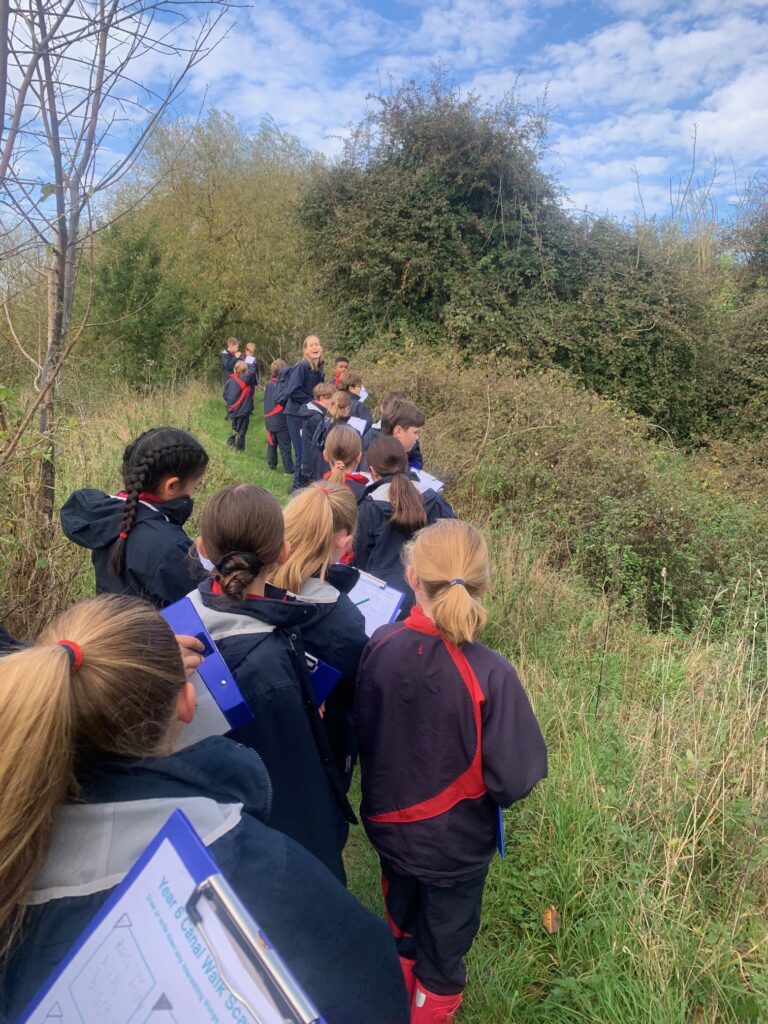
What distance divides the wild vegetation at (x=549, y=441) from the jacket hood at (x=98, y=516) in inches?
24.9

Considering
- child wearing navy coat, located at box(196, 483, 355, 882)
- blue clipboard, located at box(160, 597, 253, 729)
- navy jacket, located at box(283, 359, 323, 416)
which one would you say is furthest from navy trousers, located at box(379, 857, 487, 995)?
navy jacket, located at box(283, 359, 323, 416)

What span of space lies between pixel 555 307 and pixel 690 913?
12.6 metres

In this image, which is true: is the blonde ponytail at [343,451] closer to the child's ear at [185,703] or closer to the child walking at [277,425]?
the child's ear at [185,703]

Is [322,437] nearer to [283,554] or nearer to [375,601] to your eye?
[375,601]

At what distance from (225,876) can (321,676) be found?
1003 millimetres

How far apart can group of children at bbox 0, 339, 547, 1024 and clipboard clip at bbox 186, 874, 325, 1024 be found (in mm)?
261

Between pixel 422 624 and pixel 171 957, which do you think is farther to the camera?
pixel 422 624

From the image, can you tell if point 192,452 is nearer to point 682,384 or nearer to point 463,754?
point 463,754

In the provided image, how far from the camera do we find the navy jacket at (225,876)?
100 centimetres

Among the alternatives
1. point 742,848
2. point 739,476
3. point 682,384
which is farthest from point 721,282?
point 742,848

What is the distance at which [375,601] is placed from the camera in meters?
2.94

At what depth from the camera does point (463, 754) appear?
202cm

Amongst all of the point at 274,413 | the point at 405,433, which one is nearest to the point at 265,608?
the point at 405,433

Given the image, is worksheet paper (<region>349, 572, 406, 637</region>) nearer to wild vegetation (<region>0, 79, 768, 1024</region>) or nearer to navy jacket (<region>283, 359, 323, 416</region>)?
wild vegetation (<region>0, 79, 768, 1024</region>)
